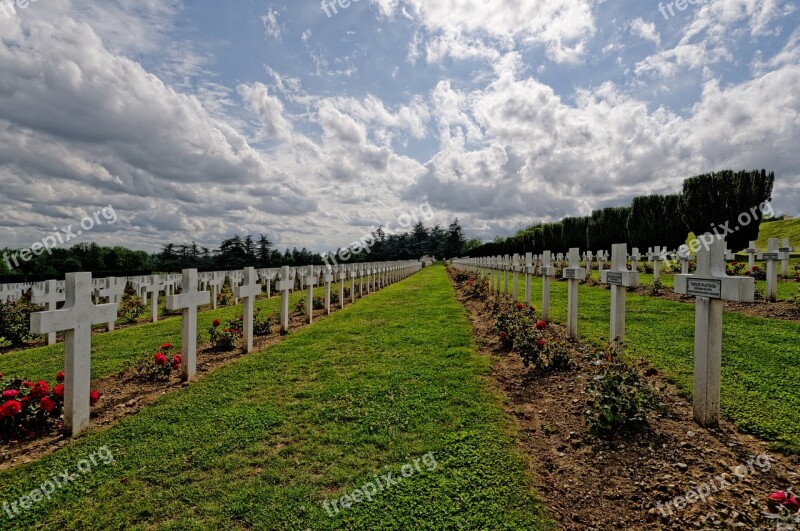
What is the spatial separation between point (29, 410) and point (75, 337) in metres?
0.82

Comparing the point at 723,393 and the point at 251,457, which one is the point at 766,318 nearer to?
the point at 723,393

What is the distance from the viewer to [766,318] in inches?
304

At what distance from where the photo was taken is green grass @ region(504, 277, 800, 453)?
11.7 feet

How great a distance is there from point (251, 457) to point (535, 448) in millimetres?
2510

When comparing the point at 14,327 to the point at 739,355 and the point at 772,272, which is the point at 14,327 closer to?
the point at 739,355

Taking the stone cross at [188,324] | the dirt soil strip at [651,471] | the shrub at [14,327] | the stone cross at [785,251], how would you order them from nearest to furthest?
the dirt soil strip at [651,471]
the stone cross at [188,324]
the shrub at [14,327]
the stone cross at [785,251]

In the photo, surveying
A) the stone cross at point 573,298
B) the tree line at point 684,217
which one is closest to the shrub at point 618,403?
the stone cross at point 573,298

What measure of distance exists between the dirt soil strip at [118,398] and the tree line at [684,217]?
16.7 m

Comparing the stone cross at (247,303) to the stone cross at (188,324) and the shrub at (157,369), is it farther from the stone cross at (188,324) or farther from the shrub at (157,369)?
the shrub at (157,369)

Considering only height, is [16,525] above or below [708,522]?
below

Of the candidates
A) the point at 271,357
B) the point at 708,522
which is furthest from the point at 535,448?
the point at 271,357

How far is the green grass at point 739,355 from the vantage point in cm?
355

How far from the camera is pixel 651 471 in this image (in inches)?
114

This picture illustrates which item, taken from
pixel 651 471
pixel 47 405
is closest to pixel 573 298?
pixel 651 471
